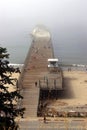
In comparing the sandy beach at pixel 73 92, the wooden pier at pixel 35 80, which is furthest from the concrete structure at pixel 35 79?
the sandy beach at pixel 73 92

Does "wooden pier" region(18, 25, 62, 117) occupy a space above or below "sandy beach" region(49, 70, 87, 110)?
above

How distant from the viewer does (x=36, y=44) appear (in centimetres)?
9419

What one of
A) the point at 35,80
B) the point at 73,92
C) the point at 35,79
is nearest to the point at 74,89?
the point at 73,92

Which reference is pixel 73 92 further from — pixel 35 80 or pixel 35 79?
pixel 35 80

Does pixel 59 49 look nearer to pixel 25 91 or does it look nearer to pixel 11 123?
pixel 25 91

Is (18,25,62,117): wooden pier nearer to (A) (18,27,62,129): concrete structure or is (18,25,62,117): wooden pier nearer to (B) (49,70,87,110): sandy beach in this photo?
(A) (18,27,62,129): concrete structure

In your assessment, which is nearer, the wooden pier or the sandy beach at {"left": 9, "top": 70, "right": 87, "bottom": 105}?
the wooden pier

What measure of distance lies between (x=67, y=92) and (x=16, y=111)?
136 feet

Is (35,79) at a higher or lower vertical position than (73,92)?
higher

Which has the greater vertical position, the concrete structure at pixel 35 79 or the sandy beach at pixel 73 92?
the concrete structure at pixel 35 79

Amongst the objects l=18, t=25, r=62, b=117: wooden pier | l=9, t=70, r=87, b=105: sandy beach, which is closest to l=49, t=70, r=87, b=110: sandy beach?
l=9, t=70, r=87, b=105: sandy beach

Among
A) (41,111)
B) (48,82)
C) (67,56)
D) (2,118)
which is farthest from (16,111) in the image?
(67,56)

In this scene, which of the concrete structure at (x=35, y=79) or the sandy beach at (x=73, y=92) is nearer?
the concrete structure at (x=35, y=79)

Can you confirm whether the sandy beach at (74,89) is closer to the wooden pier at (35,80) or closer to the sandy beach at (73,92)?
the sandy beach at (73,92)
